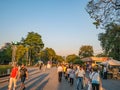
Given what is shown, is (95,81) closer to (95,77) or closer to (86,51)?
(95,77)

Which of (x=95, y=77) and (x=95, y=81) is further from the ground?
(x=95, y=77)

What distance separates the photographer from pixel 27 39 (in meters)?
116

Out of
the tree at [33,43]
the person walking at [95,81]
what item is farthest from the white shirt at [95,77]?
the tree at [33,43]

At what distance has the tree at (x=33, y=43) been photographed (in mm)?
113000

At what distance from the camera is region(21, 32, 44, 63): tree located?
371 feet

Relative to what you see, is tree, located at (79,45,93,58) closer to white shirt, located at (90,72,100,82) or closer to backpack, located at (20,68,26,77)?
backpack, located at (20,68,26,77)

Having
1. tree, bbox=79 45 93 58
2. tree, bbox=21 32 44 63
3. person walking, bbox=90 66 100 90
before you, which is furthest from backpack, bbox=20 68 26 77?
tree, bbox=79 45 93 58

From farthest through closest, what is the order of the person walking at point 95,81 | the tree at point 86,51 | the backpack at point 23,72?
the tree at point 86,51, the backpack at point 23,72, the person walking at point 95,81

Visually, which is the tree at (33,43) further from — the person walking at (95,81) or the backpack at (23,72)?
the person walking at (95,81)

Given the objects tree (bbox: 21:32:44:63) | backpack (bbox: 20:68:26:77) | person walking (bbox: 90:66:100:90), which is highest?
tree (bbox: 21:32:44:63)

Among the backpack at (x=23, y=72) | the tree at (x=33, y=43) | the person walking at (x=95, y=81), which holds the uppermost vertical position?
the tree at (x=33, y=43)

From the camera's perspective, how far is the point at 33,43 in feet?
381

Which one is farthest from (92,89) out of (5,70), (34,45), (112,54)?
(34,45)

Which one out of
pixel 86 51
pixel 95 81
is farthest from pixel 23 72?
pixel 86 51
